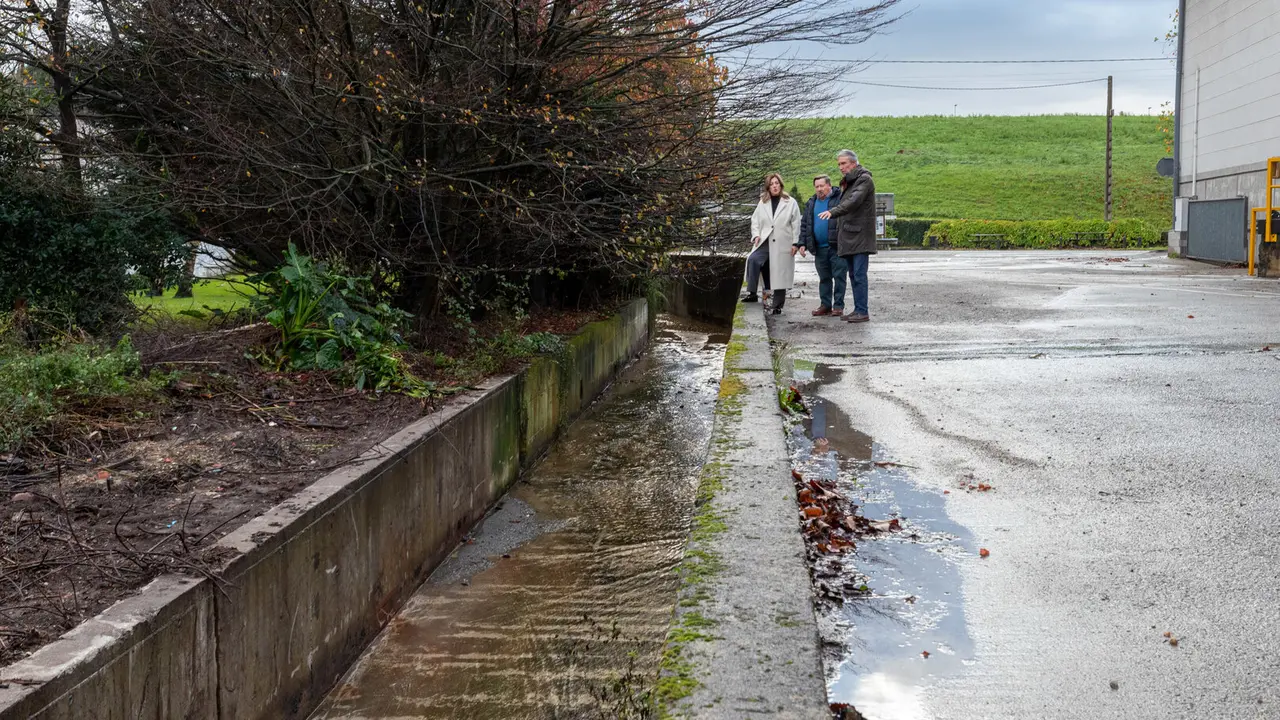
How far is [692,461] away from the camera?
297 inches

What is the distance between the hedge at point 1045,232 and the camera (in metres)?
37.2

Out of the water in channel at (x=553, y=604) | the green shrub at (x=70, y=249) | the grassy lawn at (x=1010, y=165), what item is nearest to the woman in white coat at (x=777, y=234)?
the water in channel at (x=553, y=604)

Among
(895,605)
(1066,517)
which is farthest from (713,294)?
(895,605)

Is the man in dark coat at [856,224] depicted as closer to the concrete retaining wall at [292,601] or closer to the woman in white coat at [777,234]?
the woman in white coat at [777,234]

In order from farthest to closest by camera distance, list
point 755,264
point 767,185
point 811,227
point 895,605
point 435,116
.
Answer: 1. point 755,264
2. point 767,185
3. point 811,227
4. point 435,116
5. point 895,605

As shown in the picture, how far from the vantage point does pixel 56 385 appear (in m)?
5.01

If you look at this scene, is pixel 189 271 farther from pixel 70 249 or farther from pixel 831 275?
pixel 831 275

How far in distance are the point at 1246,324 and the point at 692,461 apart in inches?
228

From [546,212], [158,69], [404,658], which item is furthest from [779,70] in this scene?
[404,658]

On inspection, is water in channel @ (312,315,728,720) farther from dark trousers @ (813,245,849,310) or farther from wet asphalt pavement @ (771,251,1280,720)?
dark trousers @ (813,245,849,310)

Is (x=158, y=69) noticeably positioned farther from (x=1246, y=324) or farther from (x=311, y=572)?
(x=1246, y=324)

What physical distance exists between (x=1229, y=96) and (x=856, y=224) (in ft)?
44.0

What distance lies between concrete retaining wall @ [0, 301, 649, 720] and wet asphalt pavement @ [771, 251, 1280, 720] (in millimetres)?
1856

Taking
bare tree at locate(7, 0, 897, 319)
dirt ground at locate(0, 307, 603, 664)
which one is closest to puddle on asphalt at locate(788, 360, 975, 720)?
dirt ground at locate(0, 307, 603, 664)
